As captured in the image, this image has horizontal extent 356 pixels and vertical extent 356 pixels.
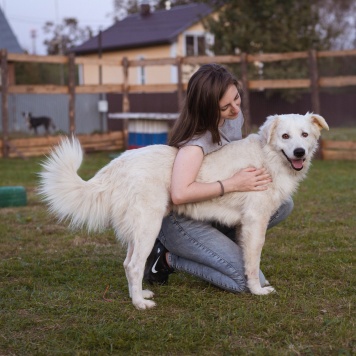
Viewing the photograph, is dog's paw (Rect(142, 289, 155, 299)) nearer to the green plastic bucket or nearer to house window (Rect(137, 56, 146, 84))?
the green plastic bucket

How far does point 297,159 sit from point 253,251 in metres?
0.70

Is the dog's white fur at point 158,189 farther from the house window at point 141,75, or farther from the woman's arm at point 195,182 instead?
the house window at point 141,75

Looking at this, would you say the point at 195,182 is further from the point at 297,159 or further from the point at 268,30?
the point at 268,30

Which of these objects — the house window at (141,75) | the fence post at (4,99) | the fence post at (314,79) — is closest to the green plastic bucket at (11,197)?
the fence post at (4,99)

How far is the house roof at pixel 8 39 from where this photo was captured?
23609mm

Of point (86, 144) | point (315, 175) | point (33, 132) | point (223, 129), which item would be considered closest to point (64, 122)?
point (33, 132)

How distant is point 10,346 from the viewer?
3068mm

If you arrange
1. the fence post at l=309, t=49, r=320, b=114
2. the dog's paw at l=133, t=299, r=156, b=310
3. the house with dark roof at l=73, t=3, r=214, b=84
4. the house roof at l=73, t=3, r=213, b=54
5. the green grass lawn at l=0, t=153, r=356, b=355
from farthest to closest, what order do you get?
1. the house roof at l=73, t=3, r=213, b=54
2. the house with dark roof at l=73, t=3, r=214, b=84
3. the fence post at l=309, t=49, r=320, b=114
4. the dog's paw at l=133, t=299, r=156, b=310
5. the green grass lawn at l=0, t=153, r=356, b=355

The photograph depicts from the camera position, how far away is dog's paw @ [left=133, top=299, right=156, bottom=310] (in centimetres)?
366

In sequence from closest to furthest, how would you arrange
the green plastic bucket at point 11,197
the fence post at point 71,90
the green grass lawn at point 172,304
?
1. the green grass lawn at point 172,304
2. the green plastic bucket at point 11,197
3. the fence post at point 71,90

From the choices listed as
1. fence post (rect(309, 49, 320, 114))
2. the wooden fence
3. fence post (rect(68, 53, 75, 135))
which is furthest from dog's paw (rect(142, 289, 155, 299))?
fence post (rect(68, 53, 75, 135))

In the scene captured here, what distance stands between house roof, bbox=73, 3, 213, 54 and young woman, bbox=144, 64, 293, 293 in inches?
885

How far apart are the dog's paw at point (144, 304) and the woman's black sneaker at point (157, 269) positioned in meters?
0.53

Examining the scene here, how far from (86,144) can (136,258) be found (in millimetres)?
10670
